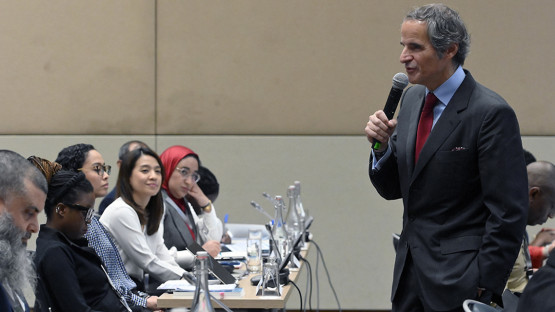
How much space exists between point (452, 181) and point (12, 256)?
1.31 metres

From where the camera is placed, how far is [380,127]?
222cm

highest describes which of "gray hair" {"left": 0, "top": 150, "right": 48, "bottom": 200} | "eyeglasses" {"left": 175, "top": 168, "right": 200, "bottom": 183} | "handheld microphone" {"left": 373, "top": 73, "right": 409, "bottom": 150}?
"handheld microphone" {"left": 373, "top": 73, "right": 409, "bottom": 150}

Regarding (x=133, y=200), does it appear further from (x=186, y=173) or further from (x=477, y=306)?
(x=477, y=306)

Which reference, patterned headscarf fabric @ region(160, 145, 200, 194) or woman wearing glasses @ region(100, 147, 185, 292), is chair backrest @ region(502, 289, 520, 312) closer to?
woman wearing glasses @ region(100, 147, 185, 292)

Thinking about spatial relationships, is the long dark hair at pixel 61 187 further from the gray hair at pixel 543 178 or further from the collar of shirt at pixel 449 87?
the gray hair at pixel 543 178

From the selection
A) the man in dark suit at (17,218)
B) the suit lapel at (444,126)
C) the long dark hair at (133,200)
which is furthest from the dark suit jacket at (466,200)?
the long dark hair at (133,200)

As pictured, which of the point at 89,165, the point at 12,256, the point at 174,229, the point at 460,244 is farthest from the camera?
the point at 174,229

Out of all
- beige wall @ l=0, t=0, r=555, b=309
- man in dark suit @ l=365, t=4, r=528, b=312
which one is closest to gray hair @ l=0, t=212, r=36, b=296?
man in dark suit @ l=365, t=4, r=528, b=312

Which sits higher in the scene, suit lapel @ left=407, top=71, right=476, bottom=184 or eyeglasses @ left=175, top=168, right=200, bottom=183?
suit lapel @ left=407, top=71, right=476, bottom=184

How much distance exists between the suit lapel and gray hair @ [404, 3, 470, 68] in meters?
0.15

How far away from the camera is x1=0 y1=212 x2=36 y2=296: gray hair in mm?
1932

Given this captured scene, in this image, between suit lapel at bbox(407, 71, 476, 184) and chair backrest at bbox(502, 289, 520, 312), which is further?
chair backrest at bbox(502, 289, 520, 312)

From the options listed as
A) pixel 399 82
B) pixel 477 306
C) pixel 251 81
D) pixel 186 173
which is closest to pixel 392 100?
pixel 399 82

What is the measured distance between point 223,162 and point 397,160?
374 cm
